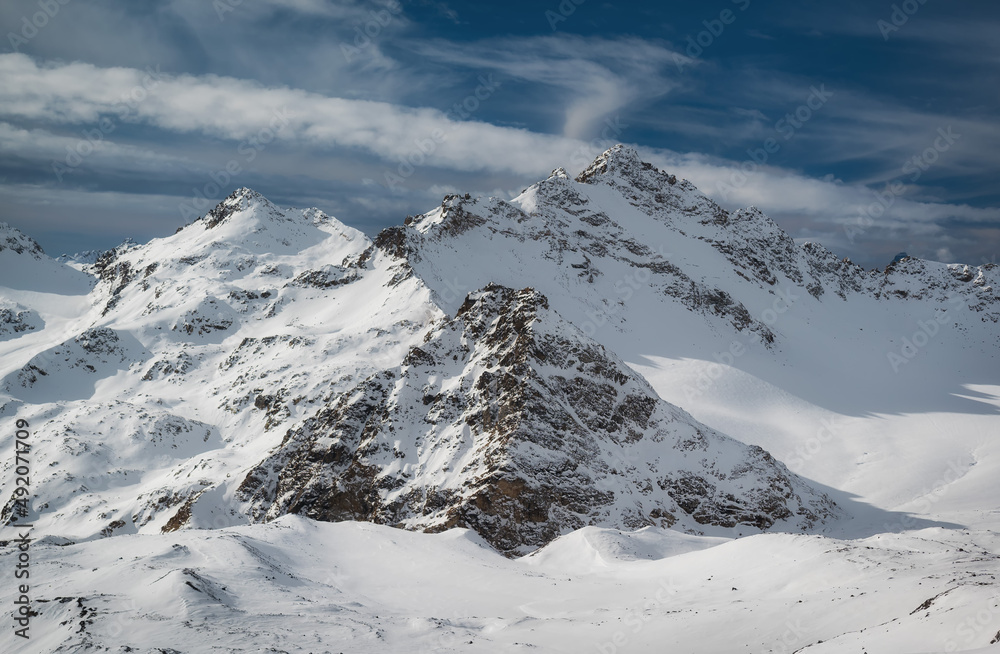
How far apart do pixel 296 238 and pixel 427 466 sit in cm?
9633

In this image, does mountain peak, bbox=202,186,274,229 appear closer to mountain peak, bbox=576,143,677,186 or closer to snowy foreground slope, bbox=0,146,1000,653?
snowy foreground slope, bbox=0,146,1000,653

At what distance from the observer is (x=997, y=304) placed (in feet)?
427

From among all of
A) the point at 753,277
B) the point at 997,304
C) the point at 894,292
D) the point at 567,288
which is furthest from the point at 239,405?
the point at 997,304

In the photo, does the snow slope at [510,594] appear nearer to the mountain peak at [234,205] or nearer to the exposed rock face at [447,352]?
the exposed rock face at [447,352]

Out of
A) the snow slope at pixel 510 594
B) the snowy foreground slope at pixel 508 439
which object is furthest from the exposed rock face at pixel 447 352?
the snow slope at pixel 510 594

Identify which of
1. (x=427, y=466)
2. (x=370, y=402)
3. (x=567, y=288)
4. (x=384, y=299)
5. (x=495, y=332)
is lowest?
(x=427, y=466)

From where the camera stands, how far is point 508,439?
133 feet

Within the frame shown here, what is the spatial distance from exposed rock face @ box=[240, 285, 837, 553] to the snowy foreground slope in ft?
0.73

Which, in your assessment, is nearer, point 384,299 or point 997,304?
point 384,299

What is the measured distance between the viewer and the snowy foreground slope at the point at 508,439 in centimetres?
2311

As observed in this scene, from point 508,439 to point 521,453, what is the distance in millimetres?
1334

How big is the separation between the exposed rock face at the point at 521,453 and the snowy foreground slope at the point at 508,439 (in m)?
0.22

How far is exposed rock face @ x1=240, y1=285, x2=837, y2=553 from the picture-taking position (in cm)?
3972

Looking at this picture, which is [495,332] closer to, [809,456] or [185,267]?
[809,456]
